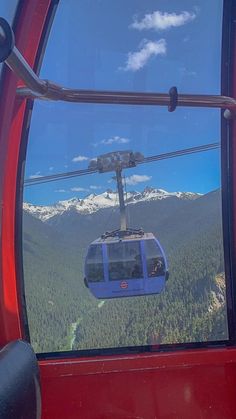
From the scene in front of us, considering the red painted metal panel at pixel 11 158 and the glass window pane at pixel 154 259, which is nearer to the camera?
the red painted metal panel at pixel 11 158

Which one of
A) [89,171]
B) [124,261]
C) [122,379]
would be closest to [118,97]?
[89,171]

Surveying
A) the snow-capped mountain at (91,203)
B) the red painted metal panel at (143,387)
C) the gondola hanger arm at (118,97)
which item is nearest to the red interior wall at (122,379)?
the red painted metal panel at (143,387)

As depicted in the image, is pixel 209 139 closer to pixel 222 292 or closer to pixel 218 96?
pixel 218 96

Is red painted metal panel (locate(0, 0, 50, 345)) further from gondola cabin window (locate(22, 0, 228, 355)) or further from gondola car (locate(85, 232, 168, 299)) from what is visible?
gondola car (locate(85, 232, 168, 299))

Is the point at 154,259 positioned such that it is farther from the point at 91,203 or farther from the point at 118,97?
the point at 118,97

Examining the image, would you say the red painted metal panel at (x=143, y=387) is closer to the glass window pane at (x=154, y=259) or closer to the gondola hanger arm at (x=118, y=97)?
the glass window pane at (x=154, y=259)

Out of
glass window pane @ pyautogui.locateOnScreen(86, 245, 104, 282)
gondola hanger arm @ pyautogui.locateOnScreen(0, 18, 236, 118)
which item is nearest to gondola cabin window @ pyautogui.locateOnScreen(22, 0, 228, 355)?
glass window pane @ pyautogui.locateOnScreen(86, 245, 104, 282)
